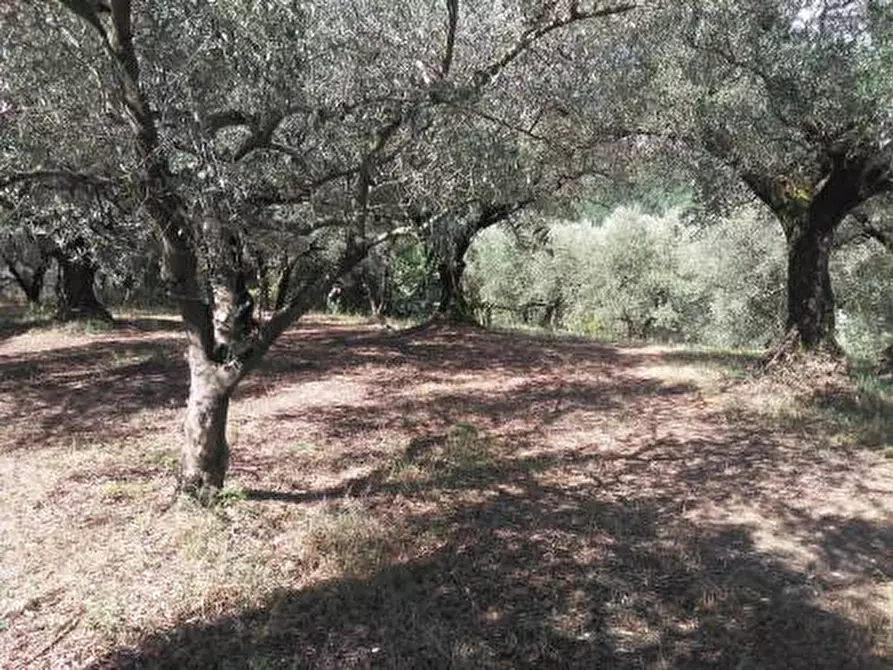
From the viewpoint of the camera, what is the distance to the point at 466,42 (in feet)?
26.7

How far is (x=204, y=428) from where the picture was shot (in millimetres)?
7129

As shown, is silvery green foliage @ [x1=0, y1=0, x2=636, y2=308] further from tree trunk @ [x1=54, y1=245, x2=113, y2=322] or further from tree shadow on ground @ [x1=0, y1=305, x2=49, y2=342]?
tree shadow on ground @ [x1=0, y1=305, x2=49, y2=342]

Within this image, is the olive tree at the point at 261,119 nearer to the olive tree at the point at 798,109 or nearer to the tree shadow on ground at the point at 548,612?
the tree shadow on ground at the point at 548,612

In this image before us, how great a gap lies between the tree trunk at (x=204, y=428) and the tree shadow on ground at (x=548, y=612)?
168 cm

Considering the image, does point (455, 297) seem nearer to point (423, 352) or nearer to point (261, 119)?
point (423, 352)

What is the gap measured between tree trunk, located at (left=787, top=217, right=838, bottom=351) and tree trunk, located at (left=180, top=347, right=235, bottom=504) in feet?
27.8

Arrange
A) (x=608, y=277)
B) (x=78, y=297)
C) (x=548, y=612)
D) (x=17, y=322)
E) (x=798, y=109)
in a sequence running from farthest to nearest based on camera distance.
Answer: (x=608, y=277), (x=17, y=322), (x=78, y=297), (x=798, y=109), (x=548, y=612)

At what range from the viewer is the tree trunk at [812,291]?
1176 cm

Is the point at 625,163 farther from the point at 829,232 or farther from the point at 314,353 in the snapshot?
the point at 314,353

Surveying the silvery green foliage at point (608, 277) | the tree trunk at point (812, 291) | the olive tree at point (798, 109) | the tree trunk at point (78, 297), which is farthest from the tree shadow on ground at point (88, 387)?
the silvery green foliage at point (608, 277)

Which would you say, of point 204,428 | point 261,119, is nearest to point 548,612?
point 204,428

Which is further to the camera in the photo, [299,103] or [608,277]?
[608,277]

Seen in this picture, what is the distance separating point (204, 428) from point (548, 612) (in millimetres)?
3297

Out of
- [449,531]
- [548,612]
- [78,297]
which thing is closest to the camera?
[548,612]
